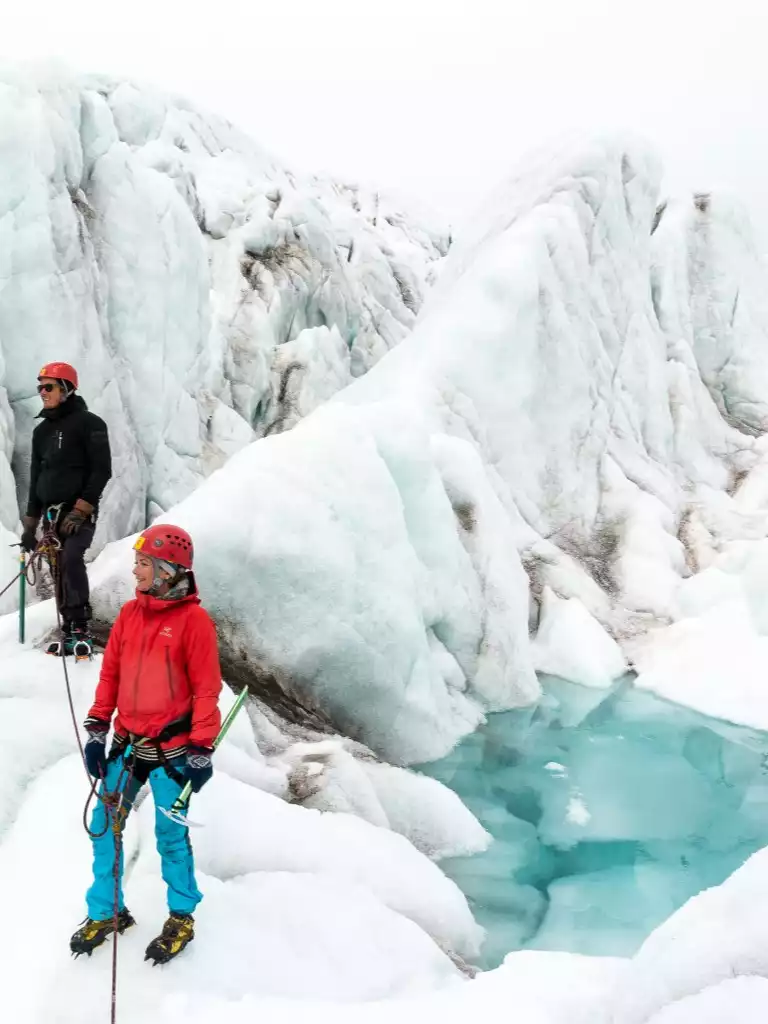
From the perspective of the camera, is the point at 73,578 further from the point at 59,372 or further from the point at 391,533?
the point at 391,533

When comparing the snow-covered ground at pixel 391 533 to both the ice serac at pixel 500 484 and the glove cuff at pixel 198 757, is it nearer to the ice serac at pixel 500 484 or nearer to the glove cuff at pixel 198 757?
the ice serac at pixel 500 484

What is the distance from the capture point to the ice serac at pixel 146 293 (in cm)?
1090

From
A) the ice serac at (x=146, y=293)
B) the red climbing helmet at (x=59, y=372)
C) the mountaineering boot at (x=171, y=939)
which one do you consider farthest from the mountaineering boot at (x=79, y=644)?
the ice serac at (x=146, y=293)

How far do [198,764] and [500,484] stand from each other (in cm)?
1039

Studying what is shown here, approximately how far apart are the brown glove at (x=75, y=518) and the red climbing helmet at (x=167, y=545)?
2033 millimetres

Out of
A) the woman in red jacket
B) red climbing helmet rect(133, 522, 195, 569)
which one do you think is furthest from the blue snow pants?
red climbing helmet rect(133, 522, 195, 569)

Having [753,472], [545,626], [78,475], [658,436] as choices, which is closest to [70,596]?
[78,475]

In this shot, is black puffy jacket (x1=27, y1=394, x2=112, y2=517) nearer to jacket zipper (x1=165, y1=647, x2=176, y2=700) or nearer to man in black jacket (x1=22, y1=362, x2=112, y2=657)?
man in black jacket (x1=22, y1=362, x2=112, y2=657)

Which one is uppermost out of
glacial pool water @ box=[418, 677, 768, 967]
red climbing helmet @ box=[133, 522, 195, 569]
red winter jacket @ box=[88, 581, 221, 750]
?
red climbing helmet @ box=[133, 522, 195, 569]

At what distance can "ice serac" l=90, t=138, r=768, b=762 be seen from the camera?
7.34m

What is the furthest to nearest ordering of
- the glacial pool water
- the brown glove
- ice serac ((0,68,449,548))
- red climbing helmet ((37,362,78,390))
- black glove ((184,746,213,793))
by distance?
ice serac ((0,68,449,548)) → the glacial pool water → the brown glove → red climbing helmet ((37,362,78,390)) → black glove ((184,746,213,793))

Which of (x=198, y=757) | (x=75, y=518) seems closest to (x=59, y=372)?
(x=75, y=518)

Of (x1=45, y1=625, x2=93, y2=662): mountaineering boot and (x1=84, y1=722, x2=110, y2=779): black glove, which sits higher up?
(x1=84, y1=722, x2=110, y2=779): black glove

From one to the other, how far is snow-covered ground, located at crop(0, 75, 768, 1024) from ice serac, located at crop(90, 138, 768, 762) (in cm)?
5
